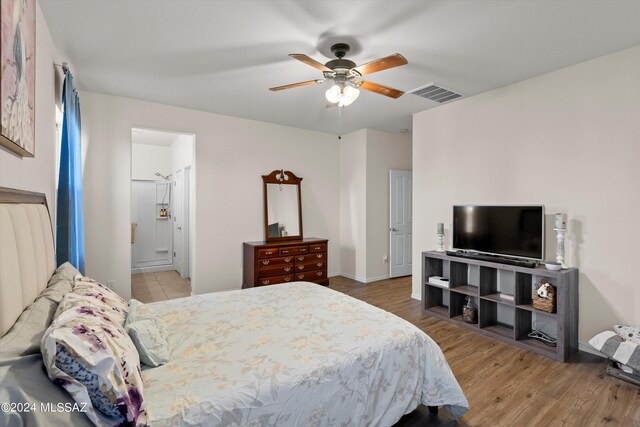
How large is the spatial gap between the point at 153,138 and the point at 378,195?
13.9ft

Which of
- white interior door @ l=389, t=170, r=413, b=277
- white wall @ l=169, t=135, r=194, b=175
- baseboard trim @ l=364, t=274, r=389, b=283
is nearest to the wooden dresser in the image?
baseboard trim @ l=364, t=274, r=389, b=283

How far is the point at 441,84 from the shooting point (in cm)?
336

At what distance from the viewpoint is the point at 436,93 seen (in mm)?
3596

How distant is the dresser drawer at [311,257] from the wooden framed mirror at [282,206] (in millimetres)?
433

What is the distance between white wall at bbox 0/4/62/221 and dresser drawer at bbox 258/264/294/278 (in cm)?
248

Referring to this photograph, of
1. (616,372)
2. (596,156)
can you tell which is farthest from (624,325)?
(596,156)

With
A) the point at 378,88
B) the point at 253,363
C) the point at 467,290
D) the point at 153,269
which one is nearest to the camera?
the point at 253,363

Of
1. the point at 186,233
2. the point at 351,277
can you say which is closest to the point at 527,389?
the point at 351,277

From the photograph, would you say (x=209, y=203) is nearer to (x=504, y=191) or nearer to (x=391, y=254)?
(x=391, y=254)

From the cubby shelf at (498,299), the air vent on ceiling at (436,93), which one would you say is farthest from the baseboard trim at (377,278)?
the air vent on ceiling at (436,93)

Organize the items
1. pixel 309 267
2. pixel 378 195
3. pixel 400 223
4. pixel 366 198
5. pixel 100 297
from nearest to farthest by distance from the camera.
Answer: pixel 100 297 < pixel 309 267 < pixel 366 198 < pixel 378 195 < pixel 400 223

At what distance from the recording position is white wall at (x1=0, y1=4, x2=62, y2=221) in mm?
1625

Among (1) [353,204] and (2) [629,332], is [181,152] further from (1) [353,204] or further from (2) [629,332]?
(2) [629,332]

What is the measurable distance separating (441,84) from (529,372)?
2.84 meters
